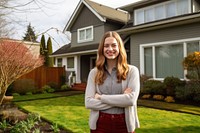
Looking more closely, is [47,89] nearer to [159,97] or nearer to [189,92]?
[159,97]

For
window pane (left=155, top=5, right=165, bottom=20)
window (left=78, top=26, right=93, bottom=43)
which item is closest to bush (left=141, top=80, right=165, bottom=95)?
window pane (left=155, top=5, right=165, bottom=20)

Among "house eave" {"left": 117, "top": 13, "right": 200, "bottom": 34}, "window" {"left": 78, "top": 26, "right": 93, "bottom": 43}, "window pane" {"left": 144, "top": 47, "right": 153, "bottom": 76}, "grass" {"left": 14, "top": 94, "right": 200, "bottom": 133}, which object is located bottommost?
"grass" {"left": 14, "top": 94, "right": 200, "bottom": 133}

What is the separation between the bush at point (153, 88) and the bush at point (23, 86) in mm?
7556

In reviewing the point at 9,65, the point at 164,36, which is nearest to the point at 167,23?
the point at 164,36

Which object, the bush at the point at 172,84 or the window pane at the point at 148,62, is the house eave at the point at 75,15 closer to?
the window pane at the point at 148,62

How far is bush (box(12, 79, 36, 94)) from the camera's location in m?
13.5

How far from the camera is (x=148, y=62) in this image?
12211 millimetres

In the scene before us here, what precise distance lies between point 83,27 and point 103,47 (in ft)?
53.3

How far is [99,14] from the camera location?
16.1 meters

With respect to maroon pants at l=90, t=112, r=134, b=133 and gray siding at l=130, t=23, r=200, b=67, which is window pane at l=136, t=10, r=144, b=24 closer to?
gray siding at l=130, t=23, r=200, b=67

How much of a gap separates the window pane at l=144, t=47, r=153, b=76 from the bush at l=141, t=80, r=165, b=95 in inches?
42.2

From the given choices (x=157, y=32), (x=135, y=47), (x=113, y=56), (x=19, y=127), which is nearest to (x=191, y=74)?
(x=157, y=32)

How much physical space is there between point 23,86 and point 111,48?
42.0ft

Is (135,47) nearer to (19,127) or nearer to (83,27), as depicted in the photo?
(83,27)
